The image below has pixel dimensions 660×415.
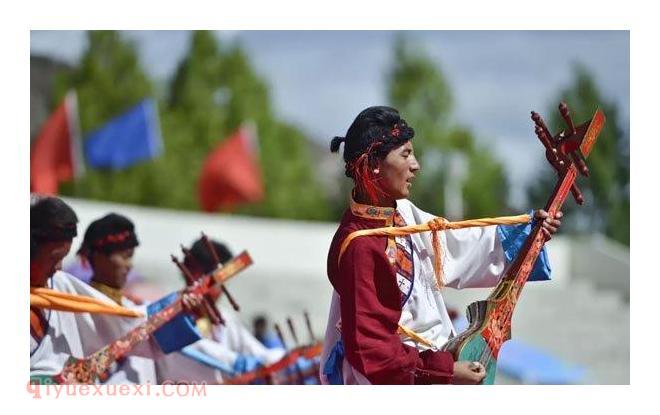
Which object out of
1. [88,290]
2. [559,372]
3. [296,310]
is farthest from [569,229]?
[88,290]

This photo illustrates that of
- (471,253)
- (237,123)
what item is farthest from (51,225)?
(237,123)

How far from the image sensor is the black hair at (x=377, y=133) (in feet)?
16.1

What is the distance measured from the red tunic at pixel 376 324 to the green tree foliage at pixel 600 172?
1030 mm

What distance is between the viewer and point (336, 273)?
4.92 meters

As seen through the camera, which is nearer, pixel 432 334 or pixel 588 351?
pixel 432 334

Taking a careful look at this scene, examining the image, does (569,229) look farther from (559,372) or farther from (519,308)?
(559,372)

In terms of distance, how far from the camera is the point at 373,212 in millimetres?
4961

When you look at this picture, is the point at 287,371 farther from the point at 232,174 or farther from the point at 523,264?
the point at 232,174

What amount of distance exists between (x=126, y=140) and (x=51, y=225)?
10.7 m

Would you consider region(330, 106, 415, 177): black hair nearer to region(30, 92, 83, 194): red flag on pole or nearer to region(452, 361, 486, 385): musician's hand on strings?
region(452, 361, 486, 385): musician's hand on strings

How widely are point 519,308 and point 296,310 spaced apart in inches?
95.3

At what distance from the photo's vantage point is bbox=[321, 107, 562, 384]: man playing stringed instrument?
4.79 meters

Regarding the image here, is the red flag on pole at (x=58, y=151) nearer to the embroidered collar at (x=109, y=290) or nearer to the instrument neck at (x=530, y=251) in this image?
the embroidered collar at (x=109, y=290)

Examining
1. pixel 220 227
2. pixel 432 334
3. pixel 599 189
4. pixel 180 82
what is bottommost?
pixel 432 334
